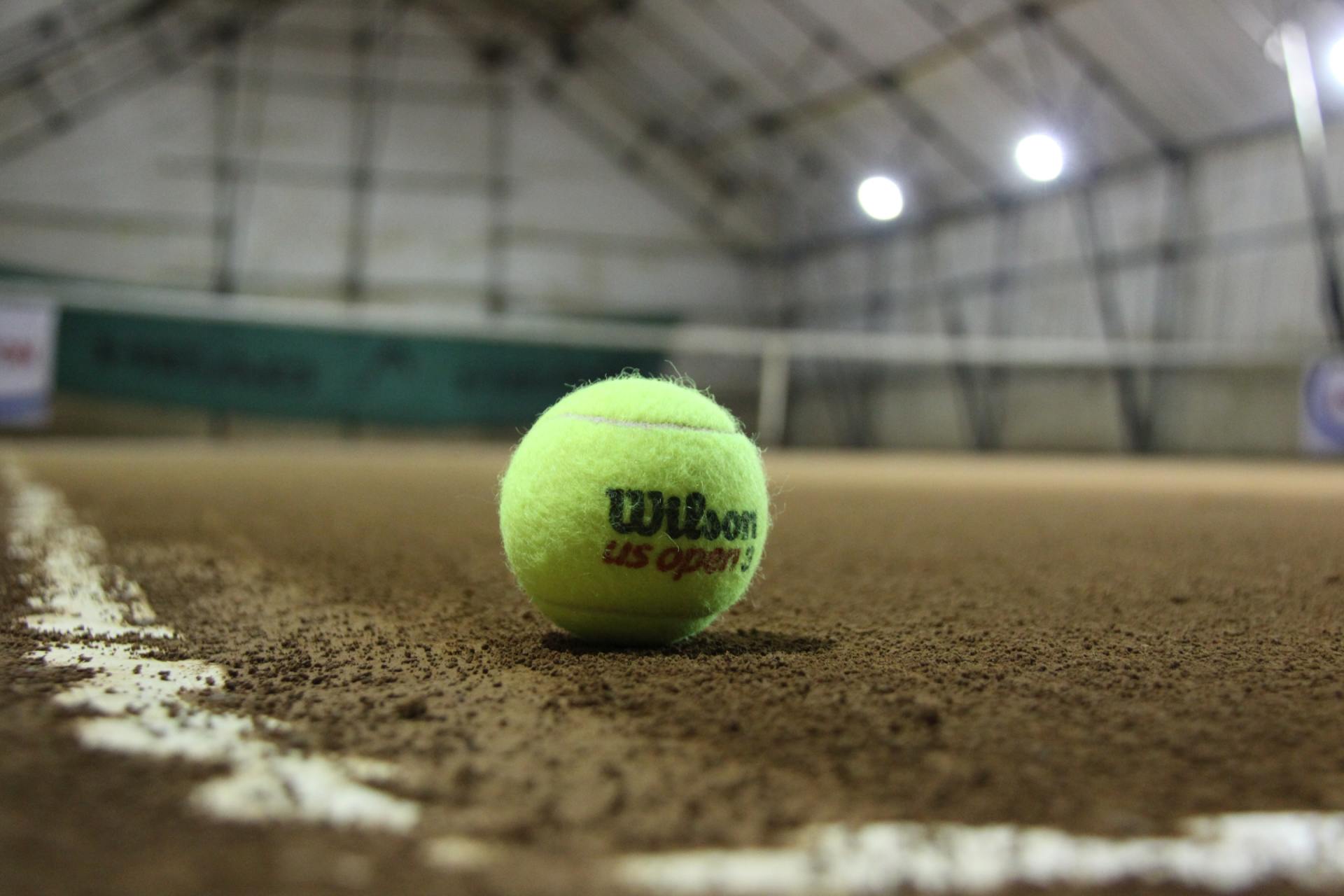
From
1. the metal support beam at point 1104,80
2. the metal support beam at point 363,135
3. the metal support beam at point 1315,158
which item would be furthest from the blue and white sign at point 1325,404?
the metal support beam at point 363,135

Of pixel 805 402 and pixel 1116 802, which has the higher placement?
pixel 805 402

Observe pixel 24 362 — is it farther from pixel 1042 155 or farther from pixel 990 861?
pixel 990 861

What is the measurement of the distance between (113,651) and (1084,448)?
16.9 metres

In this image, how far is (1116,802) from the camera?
1.17 m

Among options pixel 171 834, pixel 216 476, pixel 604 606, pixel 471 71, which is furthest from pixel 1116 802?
pixel 471 71

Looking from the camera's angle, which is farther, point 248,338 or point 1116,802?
point 248,338

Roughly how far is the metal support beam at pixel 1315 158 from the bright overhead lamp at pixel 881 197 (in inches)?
255

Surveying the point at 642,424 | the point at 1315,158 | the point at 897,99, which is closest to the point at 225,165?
the point at 897,99

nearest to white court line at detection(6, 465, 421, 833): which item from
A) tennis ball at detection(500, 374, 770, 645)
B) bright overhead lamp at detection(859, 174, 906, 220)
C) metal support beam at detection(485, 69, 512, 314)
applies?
tennis ball at detection(500, 374, 770, 645)

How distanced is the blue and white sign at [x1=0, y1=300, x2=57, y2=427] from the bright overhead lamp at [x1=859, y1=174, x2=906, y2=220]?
12228 mm

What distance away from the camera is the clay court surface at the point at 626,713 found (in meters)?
1.04

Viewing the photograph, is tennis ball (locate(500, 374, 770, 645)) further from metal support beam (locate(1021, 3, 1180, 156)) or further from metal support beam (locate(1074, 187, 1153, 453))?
metal support beam (locate(1074, 187, 1153, 453))

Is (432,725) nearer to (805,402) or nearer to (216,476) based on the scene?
(216,476)

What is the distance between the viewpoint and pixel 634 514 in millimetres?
1951
